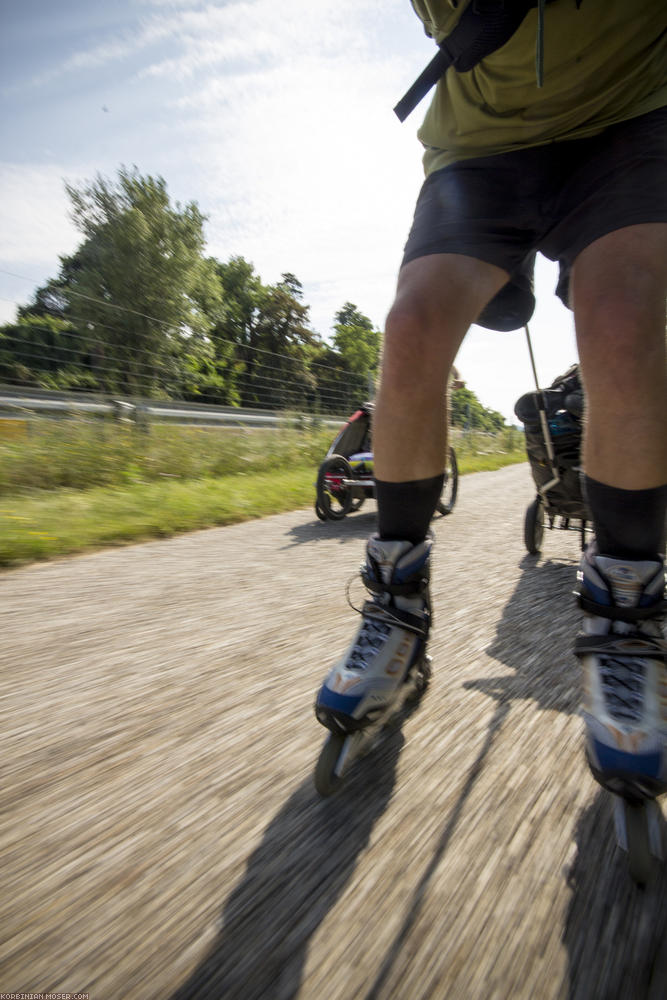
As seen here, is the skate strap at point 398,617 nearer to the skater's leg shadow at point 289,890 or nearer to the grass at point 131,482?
the skater's leg shadow at point 289,890

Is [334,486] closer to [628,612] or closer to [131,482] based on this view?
[131,482]

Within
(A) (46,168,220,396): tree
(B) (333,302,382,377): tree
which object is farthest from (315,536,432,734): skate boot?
(B) (333,302,382,377): tree

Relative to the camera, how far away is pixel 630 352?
35.8 inches

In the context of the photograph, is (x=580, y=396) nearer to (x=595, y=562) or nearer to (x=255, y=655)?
(x=595, y=562)

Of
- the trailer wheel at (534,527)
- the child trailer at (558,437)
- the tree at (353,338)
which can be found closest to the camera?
the child trailer at (558,437)

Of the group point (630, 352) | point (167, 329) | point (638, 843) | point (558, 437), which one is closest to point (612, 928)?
point (638, 843)

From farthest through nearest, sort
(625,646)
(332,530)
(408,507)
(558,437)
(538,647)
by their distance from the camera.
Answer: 1. (332,530)
2. (558,437)
3. (538,647)
4. (408,507)
5. (625,646)

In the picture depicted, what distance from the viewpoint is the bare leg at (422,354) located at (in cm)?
105

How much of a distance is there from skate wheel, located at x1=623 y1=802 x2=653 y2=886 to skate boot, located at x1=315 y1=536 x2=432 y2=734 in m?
0.41

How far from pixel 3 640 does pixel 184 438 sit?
16.9 ft

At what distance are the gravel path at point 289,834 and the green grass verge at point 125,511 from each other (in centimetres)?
105

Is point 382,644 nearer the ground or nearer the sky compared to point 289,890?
nearer the sky

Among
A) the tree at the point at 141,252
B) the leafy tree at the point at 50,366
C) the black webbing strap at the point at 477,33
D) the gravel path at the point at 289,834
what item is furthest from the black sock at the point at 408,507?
the tree at the point at 141,252

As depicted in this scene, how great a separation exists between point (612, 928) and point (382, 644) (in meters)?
0.53
